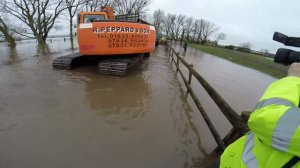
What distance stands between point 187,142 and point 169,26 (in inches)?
3167

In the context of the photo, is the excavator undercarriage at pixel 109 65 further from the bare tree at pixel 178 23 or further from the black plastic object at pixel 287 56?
the bare tree at pixel 178 23

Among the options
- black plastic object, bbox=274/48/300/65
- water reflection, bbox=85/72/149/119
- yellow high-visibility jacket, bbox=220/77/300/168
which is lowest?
water reflection, bbox=85/72/149/119

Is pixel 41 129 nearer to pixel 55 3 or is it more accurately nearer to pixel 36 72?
pixel 36 72

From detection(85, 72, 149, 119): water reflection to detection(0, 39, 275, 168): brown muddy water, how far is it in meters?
0.02

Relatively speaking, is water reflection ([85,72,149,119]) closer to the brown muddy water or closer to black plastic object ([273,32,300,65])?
the brown muddy water

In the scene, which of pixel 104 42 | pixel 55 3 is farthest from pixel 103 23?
pixel 55 3

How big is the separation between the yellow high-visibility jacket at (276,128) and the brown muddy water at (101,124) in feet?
6.63

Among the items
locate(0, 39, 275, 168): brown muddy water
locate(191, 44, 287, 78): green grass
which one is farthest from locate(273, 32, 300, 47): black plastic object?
locate(191, 44, 287, 78): green grass

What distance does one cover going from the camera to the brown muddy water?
3096mm

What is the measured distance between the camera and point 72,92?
18.8 feet

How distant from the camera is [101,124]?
405 cm

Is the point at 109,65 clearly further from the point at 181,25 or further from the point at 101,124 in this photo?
the point at 181,25

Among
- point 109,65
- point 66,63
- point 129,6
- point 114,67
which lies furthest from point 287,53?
point 129,6

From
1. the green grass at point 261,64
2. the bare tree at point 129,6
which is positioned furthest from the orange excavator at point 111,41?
the bare tree at point 129,6
